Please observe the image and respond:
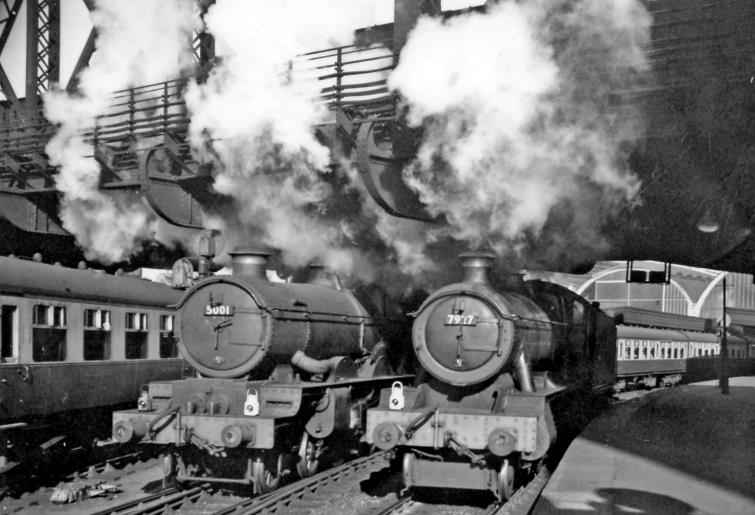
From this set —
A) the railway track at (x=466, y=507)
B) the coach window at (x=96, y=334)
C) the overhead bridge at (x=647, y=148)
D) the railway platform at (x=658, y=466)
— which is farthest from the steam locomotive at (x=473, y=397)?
the coach window at (x=96, y=334)

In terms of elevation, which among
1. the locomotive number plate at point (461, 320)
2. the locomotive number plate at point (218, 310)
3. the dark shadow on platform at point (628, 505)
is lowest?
the dark shadow on platform at point (628, 505)

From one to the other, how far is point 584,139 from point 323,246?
15.6 ft

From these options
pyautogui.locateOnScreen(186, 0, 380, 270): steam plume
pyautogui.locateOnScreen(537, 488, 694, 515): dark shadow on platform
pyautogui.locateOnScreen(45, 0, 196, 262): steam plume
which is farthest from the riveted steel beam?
pyautogui.locateOnScreen(537, 488, 694, 515): dark shadow on platform

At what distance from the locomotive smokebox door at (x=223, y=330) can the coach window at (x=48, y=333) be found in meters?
2.00

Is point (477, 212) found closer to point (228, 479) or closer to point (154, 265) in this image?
point (228, 479)

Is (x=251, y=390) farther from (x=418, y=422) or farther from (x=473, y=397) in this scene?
(x=473, y=397)

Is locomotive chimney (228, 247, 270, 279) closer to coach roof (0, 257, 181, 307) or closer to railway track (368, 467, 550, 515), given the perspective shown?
coach roof (0, 257, 181, 307)

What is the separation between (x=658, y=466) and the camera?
8.70m

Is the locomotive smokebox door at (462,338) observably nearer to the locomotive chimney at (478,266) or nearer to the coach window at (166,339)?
the locomotive chimney at (478,266)

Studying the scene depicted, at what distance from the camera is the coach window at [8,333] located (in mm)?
9570

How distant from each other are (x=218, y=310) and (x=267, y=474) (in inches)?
83.4

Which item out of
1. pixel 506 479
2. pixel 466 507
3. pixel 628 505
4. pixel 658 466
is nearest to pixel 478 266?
pixel 506 479

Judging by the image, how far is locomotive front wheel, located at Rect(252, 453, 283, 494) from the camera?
30.3 ft

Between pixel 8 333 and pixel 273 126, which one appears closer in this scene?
pixel 8 333
